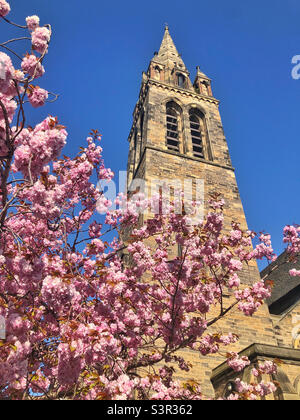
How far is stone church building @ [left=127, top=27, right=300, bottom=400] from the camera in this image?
25.9 feet

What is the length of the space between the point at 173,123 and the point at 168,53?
571 inches

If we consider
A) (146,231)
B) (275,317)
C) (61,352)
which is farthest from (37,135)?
(275,317)

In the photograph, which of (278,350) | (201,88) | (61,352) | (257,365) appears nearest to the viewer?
(61,352)

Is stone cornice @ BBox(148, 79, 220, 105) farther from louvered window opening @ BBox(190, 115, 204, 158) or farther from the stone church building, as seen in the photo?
louvered window opening @ BBox(190, 115, 204, 158)

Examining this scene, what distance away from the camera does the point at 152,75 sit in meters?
22.1

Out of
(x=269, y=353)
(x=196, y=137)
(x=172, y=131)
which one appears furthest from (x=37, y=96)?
(x=196, y=137)

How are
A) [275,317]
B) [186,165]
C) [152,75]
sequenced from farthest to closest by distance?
[152,75] < [186,165] < [275,317]

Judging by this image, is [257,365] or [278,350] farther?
[278,350]

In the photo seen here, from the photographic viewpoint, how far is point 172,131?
1822cm

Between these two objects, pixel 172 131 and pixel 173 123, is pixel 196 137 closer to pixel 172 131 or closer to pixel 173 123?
pixel 173 123

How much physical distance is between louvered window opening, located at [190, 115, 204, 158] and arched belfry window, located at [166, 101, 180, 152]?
1017 mm

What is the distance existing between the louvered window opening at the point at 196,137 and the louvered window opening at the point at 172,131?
105cm
